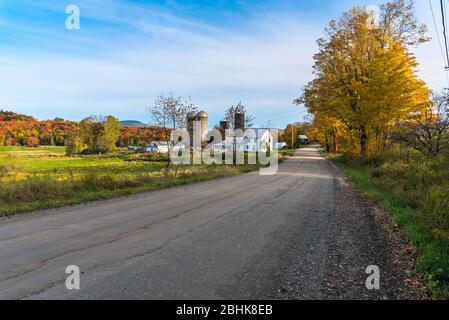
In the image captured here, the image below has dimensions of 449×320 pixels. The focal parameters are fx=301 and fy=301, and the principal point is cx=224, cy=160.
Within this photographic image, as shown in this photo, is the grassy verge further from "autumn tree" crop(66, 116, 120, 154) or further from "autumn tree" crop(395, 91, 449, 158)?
"autumn tree" crop(66, 116, 120, 154)

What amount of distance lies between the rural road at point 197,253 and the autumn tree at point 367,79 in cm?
1408

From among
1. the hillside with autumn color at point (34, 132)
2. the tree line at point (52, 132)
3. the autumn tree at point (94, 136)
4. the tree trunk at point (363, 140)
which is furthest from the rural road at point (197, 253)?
the hillside with autumn color at point (34, 132)

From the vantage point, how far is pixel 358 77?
25.1m

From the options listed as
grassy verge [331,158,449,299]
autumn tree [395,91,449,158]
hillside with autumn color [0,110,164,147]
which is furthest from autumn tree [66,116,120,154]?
grassy verge [331,158,449,299]

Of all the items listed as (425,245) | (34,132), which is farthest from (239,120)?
(34,132)

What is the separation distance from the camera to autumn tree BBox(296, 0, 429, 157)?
67.2 feet

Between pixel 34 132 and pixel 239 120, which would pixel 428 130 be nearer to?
pixel 239 120

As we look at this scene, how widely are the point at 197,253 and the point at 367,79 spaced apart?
22.1 metres

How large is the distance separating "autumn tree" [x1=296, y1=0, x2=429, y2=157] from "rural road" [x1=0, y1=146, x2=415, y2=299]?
46.2ft

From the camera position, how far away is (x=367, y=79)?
74.9 feet

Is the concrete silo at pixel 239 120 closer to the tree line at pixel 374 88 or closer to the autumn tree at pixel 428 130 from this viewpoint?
the tree line at pixel 374 88

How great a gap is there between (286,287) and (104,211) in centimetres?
669
